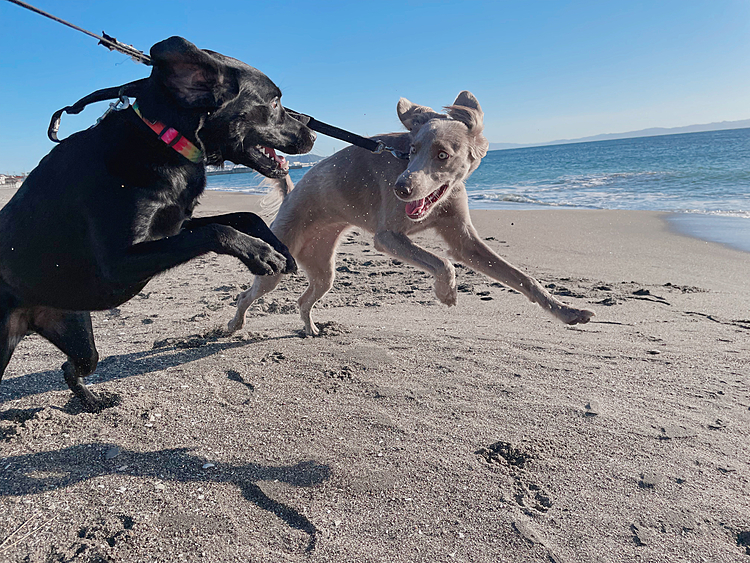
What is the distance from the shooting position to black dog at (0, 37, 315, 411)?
2402 mm

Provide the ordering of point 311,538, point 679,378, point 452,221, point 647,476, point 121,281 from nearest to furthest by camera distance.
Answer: point 311,538, point 121,281, point 647,476, point 679,378, point 452,221

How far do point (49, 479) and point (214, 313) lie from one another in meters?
3.09

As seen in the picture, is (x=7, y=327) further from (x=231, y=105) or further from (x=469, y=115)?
(x=469, y=115)

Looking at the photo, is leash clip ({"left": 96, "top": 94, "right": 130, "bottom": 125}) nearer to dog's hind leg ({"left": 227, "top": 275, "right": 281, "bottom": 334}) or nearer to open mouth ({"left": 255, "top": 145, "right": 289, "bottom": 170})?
open mouth ({"left": 255, "top": 145, "right": 289, "bottom": 170})

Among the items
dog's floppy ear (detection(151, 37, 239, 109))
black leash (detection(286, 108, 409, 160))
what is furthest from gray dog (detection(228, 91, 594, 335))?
dog's floppy ear (detection(151, 37, 239, 109))

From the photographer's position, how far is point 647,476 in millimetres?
2602

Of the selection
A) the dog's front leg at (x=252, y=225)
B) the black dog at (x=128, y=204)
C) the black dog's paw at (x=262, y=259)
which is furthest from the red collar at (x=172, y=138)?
the black dog's paw at (x=262, y=259)

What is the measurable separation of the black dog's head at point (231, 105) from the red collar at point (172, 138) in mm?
127

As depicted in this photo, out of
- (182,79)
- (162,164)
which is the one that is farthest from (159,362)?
(182,79)

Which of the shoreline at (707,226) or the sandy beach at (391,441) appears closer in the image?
the sandy beach at (391,441)

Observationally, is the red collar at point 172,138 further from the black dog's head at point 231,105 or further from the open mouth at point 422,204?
the open mouth at point 422,204

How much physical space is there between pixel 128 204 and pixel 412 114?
268 centimetres

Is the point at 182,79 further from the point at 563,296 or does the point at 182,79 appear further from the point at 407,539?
the point at 563,296

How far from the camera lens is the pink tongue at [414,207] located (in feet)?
13.1
